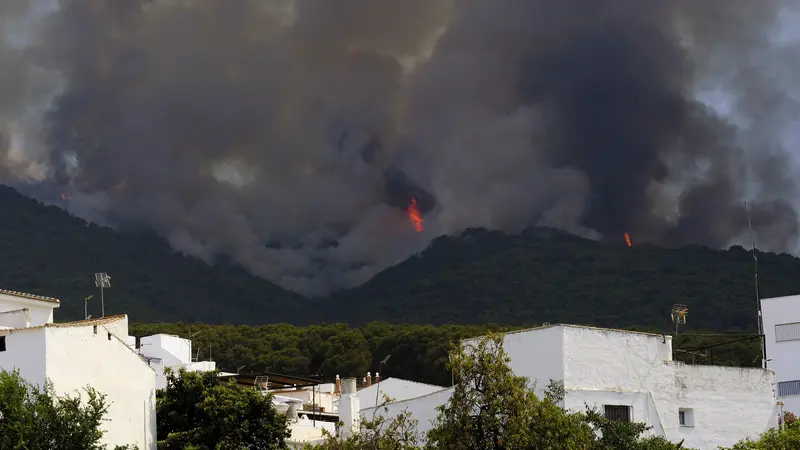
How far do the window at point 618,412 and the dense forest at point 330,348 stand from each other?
131 feet

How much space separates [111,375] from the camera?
138 feet

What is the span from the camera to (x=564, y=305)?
13125cm

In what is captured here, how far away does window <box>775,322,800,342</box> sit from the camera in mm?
62688

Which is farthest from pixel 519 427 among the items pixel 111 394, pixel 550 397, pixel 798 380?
pixel 798 380

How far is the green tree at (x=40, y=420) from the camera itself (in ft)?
120

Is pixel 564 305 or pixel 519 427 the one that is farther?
pixel 564 305

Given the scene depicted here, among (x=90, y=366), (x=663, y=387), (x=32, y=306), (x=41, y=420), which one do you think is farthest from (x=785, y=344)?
(x=41, y=420)

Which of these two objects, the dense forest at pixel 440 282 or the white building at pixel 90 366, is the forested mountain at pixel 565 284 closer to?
the dense forest at pixel 440 282

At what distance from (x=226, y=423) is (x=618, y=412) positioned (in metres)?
15.7

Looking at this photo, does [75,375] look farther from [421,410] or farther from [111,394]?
[421,410]

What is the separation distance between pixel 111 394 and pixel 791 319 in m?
39.5

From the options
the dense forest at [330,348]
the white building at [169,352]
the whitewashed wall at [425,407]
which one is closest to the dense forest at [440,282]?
the dense forest at [330,348]

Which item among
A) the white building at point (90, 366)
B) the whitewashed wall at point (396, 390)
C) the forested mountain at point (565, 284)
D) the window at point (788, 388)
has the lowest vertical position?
the window at point (788, 388)

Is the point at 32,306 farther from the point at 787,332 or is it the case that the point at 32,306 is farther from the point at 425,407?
the point at 787,332
